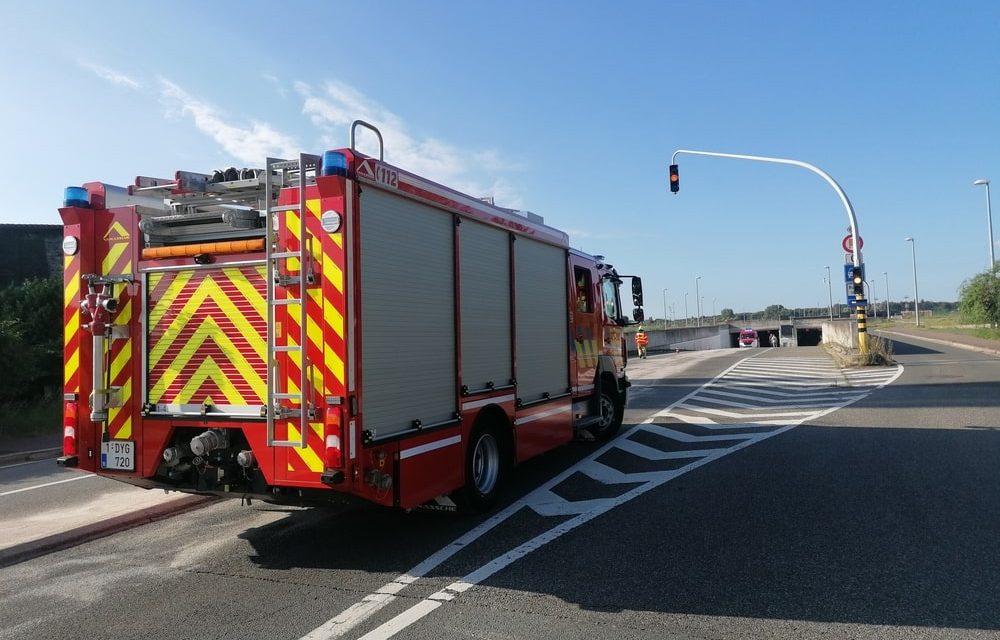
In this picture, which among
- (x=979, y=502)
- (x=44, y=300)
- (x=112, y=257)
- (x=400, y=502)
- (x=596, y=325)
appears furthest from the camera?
(x=44, y=300)

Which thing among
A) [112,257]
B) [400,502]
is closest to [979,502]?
[400,502]

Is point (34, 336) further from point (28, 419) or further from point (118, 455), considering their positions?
point (118, 455)

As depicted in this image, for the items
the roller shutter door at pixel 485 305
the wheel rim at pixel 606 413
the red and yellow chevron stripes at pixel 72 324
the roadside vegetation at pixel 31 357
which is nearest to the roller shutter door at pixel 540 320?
the roller shutter door at pixel 485 305

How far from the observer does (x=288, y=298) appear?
480cm

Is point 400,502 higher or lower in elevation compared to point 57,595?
higher

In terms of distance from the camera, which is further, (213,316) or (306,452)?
(213,316)

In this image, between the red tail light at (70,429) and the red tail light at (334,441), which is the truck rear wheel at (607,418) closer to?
the red tail light at (334,441)

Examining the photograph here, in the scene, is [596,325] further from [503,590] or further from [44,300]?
[44,300]

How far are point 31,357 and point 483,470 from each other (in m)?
11.4

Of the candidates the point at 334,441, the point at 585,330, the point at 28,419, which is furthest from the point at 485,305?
the point at 28,419

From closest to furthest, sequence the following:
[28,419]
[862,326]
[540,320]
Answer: [540,320], [28,419], [862,326]

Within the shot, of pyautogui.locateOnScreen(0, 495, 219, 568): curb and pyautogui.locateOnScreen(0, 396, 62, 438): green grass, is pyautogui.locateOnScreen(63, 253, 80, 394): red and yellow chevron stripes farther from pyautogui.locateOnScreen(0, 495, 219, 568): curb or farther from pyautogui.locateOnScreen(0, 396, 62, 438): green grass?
pyautogui.locateOnScreen(0, 396, 62, 438): green grass

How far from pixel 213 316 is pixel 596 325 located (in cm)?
607

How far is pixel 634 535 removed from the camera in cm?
559
